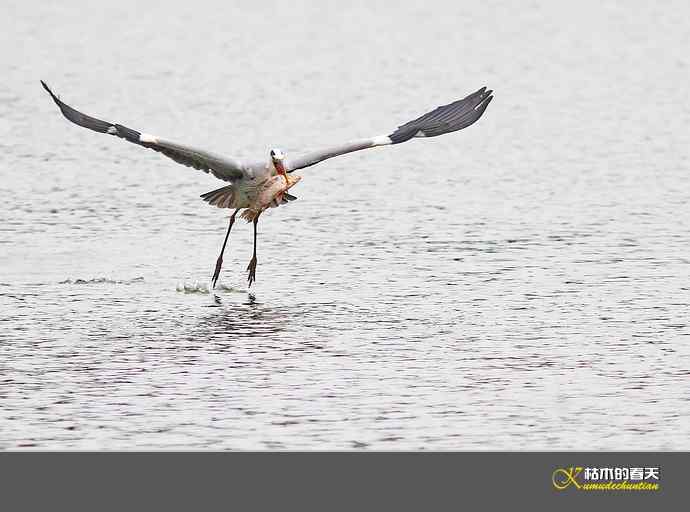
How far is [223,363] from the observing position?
1619 cm

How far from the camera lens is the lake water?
14422 millimetres

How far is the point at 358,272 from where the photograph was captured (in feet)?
68.7

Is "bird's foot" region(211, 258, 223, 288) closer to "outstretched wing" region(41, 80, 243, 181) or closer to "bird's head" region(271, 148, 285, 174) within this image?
"outstretched wing" region(41, 80, 243, 181)

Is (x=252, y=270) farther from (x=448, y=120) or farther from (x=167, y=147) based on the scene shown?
(x=448, y=120)

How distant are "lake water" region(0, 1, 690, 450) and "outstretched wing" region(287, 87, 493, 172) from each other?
138 cm

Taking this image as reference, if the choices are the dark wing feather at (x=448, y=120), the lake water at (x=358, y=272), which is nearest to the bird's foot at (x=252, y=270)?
the lake water at (x=358, y=272)

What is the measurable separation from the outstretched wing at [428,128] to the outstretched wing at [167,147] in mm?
680

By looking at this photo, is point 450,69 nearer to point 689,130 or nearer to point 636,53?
A: point 636,53

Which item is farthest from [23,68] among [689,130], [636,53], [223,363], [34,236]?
[223,363]

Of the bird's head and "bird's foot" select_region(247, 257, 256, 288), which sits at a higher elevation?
the bird's head

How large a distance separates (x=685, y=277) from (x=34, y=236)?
26.3 ft

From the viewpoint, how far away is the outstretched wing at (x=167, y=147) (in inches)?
747

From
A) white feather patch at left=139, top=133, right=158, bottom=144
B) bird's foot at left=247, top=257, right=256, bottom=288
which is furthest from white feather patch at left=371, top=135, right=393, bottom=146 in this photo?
white feather patch at left=139, top=133, right=158, bottom=144

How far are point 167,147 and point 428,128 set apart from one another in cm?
282
